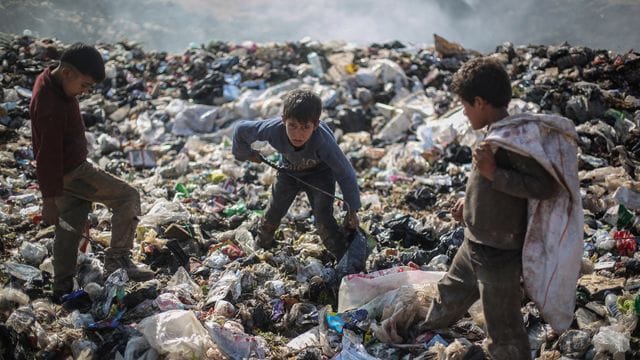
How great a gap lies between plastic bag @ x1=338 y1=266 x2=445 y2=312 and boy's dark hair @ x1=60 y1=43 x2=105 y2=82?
2024 millimetres

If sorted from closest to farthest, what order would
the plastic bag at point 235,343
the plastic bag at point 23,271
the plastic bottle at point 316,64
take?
the plastic bag at point 235,343
the plastic bag at point 23,271
the plastic bottle at point 316,64

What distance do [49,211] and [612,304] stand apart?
349cm

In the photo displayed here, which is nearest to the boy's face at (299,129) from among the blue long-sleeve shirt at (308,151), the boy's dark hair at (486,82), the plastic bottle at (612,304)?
the blue long-sleeve shirt at (308,151)

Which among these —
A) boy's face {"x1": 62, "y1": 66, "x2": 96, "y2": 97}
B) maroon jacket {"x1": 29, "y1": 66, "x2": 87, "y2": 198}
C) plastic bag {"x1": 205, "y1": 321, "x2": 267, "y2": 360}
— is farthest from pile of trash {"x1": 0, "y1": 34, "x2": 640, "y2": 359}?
boy's face {"x1": 62, "y1": 66, "x2": 96, "y2": 97}

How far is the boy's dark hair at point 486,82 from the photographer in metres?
2.07

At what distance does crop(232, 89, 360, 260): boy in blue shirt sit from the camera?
2959 millimetres

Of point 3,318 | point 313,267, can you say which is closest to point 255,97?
point 313,267

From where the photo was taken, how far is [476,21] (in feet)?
61.7

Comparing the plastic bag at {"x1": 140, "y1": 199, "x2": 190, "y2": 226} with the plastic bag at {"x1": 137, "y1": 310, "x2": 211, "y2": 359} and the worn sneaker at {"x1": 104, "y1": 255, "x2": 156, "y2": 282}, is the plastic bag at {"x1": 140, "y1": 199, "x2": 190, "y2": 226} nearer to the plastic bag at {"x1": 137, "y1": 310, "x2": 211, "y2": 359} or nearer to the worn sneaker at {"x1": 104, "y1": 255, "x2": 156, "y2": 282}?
the worn sneaker at {"x1": 104, "y1": 255, "x2": 156, "y2": 282}

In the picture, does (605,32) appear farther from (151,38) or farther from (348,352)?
(348,352)

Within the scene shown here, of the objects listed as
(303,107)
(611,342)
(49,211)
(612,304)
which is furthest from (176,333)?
(612,304)

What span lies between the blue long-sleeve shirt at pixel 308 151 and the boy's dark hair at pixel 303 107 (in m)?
0.24

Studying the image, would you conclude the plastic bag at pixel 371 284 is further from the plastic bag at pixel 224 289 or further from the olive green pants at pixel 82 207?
the olive green pants at pixel 82 207

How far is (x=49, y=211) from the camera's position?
109 inches
